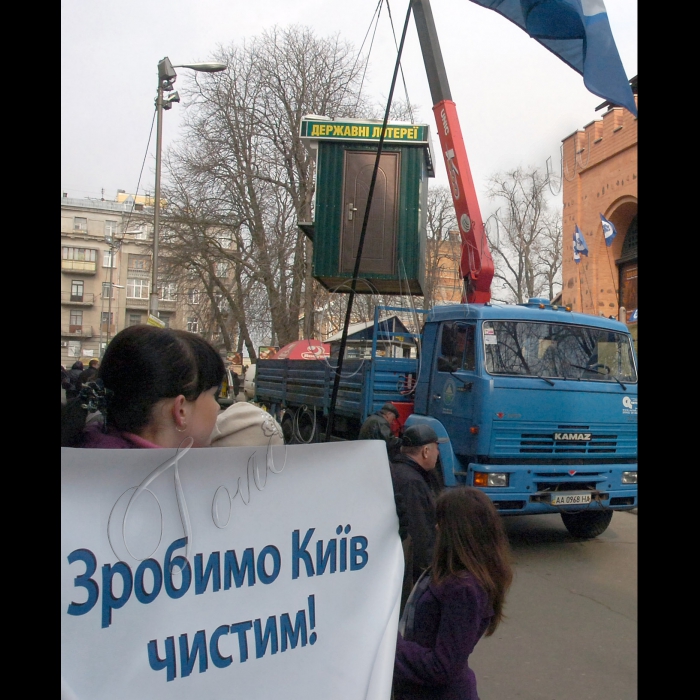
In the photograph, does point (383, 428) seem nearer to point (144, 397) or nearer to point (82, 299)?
point (144, 397)

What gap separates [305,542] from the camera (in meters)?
1.69

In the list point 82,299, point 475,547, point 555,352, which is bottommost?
point 475,547

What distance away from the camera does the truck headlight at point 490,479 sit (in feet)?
21.0

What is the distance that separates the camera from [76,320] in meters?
41.1

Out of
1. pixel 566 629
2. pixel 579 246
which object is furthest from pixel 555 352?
pixel 579 246

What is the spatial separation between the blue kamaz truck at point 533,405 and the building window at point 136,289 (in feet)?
105

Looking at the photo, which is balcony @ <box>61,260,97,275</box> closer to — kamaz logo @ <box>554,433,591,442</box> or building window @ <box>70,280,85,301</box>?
building window @ <box>70,280,85,301</box>

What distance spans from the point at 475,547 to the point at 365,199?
9.15m

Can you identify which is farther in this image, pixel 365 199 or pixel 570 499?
pixel 365 199

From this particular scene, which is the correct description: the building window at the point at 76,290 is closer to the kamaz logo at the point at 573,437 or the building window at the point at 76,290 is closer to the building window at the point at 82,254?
the building window at the point at 82,254

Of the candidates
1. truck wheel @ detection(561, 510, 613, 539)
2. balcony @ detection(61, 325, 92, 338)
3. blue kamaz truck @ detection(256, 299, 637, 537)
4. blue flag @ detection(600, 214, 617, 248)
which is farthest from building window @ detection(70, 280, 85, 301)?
truck wheel @ detection(561, 510, 613, 539)

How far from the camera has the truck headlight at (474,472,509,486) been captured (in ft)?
21.0

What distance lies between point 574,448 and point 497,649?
109 inches
